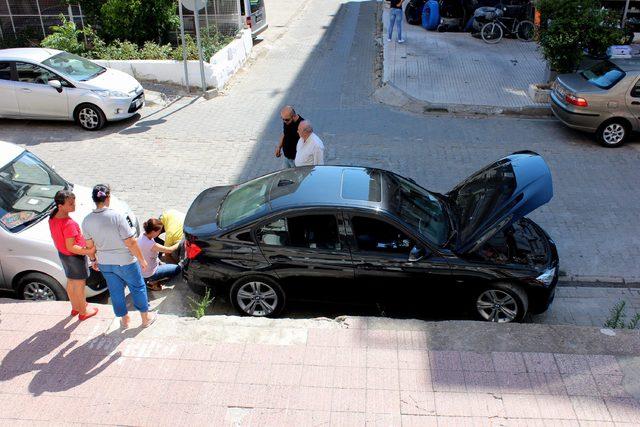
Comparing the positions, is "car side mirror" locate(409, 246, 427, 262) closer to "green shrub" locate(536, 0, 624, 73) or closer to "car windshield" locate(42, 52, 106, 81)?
"green shrub" locate(536, 0, 624, 73)

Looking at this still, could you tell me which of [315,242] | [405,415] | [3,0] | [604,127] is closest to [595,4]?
[604,127]

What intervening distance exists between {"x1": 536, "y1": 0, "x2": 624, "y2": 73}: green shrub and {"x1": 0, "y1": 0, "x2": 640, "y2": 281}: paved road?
167cm

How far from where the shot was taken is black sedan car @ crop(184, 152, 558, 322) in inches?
235

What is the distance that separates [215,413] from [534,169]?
421 cm

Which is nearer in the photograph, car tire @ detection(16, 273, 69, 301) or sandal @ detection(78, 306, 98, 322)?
sandal @ detection(78, 306, 98, 322)

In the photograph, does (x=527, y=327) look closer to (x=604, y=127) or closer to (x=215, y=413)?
(x=215, y=413)

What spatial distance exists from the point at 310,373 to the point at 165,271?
2603 millimetres

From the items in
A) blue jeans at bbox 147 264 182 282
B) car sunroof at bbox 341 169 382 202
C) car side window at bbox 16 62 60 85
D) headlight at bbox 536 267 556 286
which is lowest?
blue jeans at bbox 147 264 182 282

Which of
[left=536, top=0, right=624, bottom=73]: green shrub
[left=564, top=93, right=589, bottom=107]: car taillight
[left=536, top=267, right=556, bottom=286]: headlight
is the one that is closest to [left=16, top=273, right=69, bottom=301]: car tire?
[left=536, top=267, right=556, bottom=286]: headlight

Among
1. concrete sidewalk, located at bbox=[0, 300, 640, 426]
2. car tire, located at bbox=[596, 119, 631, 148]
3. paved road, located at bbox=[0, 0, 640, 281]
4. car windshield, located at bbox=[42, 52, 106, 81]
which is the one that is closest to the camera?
concrete sidewalk, located at bbox=[0, 300, 640, 426]

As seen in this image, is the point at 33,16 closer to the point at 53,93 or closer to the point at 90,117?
the point at 53,93

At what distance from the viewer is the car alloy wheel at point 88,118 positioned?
461 inches

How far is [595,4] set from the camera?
12648mm

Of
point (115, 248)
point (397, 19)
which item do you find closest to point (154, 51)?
point (397, 19)
